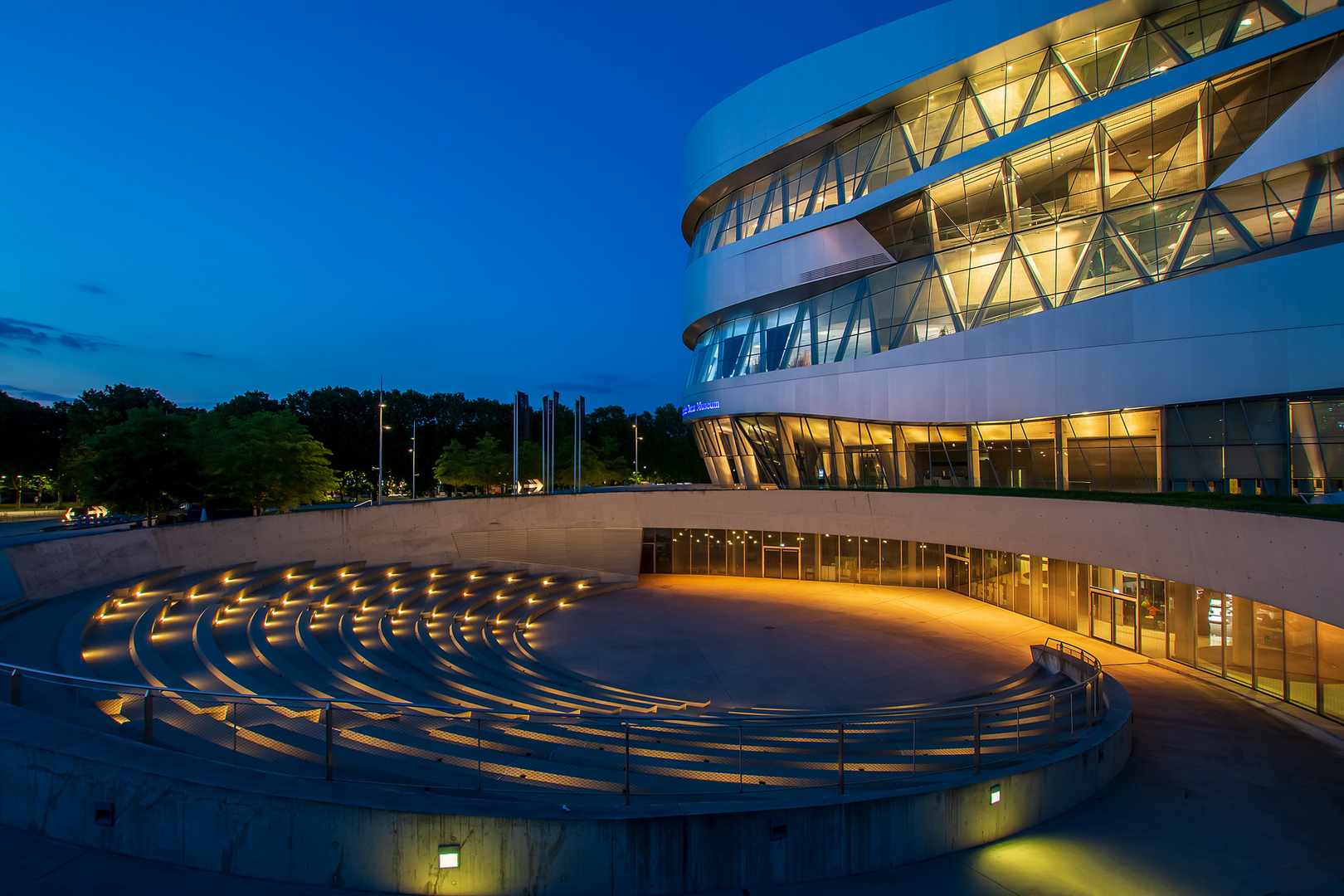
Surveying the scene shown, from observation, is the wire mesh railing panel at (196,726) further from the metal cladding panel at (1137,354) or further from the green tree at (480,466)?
the green tree at (480,466)

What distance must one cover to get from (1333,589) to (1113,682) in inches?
168

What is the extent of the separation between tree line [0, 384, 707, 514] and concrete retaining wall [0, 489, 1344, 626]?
15.7 feet

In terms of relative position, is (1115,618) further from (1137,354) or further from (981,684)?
(1137,354)

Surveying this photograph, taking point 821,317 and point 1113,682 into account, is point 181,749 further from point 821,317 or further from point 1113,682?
point 821,317

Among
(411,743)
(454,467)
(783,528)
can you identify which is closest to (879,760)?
(411,743)

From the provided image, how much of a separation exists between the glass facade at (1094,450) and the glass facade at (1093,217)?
433 cm

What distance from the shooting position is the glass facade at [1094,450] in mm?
20312

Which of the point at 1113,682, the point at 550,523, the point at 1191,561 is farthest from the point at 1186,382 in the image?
the point at 550,523

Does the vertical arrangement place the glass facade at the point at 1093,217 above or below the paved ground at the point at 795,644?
above

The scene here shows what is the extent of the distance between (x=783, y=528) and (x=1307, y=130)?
23359mm

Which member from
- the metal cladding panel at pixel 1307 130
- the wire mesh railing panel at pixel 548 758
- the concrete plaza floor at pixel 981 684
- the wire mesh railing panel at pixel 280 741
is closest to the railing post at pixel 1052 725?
the concrete plaza floor at pixel 981 684

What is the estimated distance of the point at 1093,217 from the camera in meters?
25.7

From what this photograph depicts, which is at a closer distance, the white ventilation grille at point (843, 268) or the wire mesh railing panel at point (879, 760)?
the wire mesh railing panel at point (879, 760)

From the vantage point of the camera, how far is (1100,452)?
24.4 m
